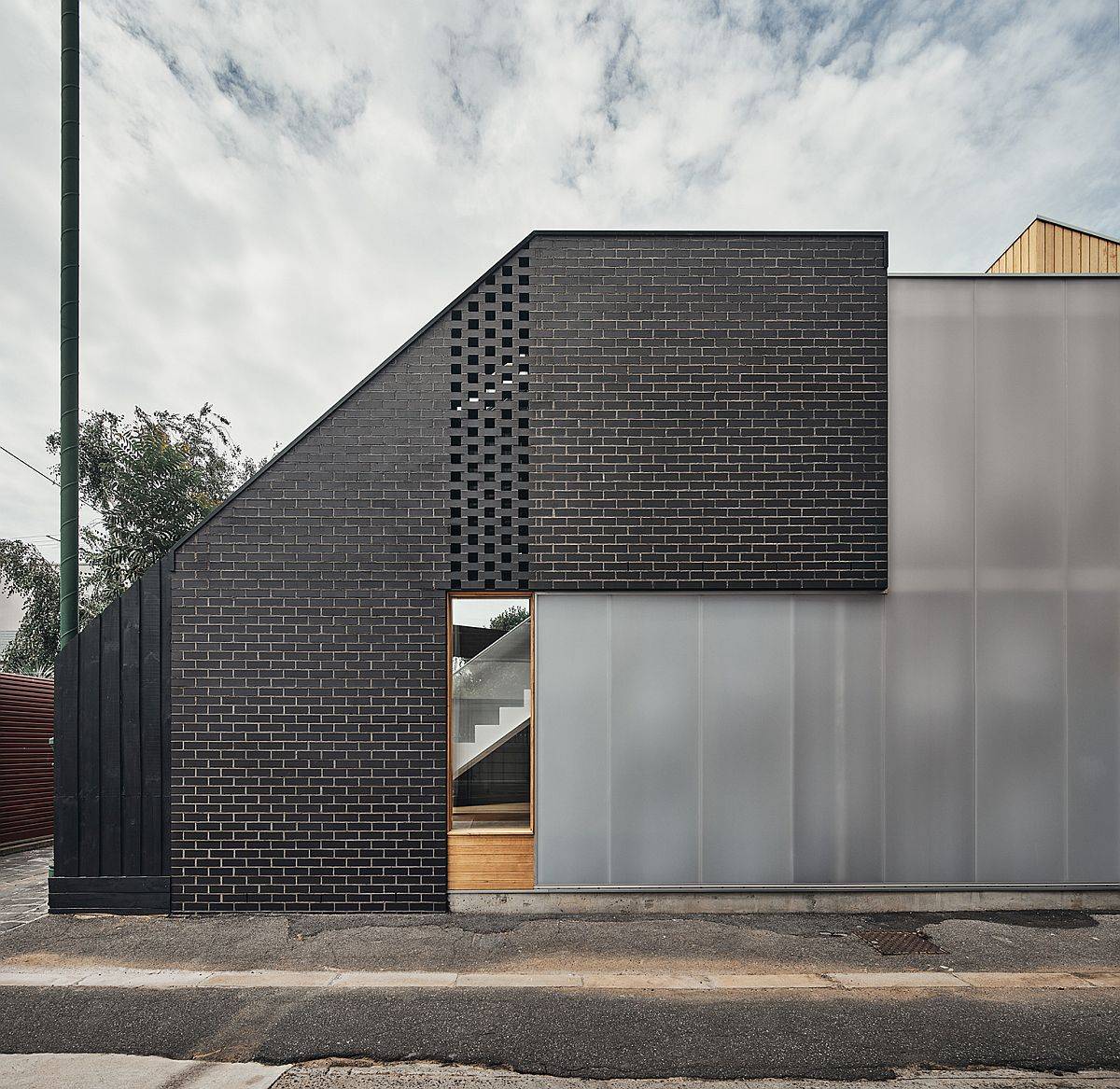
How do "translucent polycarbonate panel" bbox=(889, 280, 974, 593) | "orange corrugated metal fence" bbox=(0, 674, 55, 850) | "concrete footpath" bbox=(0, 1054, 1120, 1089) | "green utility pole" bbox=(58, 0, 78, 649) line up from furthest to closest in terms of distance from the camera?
"orange corrugated metal fence" bbox=(0, 674, 55, 850) < "green utility pole" bbox=(58, 0, 78, 649) < "translucent polycarbonate panel" bbox=(889, 280, 974, 593) < "concrete footpath" bbox=(0, 1054, 1120, 1089)

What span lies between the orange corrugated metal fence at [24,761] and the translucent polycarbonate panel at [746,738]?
9067 millimetres

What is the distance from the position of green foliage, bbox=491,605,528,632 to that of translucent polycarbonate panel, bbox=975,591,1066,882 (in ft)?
14.5

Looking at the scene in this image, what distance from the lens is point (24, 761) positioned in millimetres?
8867

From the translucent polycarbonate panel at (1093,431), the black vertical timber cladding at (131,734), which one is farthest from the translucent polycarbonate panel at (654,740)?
the black vertical timber cladding at (131,734)

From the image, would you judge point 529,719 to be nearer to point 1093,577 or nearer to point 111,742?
point 111,742

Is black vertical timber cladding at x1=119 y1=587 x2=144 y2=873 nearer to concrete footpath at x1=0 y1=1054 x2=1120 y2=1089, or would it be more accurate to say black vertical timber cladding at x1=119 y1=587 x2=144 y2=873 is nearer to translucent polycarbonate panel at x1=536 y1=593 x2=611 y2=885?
concrete footpath at x1=0 y1=1054 x2=1120 y2=1089

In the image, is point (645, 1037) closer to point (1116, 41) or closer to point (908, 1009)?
point (908, 1009)

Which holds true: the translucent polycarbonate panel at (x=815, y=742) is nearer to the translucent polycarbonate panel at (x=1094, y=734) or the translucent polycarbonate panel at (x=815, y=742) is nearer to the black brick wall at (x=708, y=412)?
the black brick wall at (x=708, y=412)

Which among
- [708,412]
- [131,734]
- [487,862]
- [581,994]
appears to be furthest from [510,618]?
[131,734]

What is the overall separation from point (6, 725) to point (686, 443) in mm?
9684

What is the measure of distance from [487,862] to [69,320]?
6.81 m

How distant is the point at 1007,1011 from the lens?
4.21 m

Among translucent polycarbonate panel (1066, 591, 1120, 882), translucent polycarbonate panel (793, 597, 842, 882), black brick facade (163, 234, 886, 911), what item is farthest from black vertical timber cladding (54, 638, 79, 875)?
translucent polycarbonate panel (1066, 591, 1120, 882)

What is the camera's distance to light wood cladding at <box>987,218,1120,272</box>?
796cm
